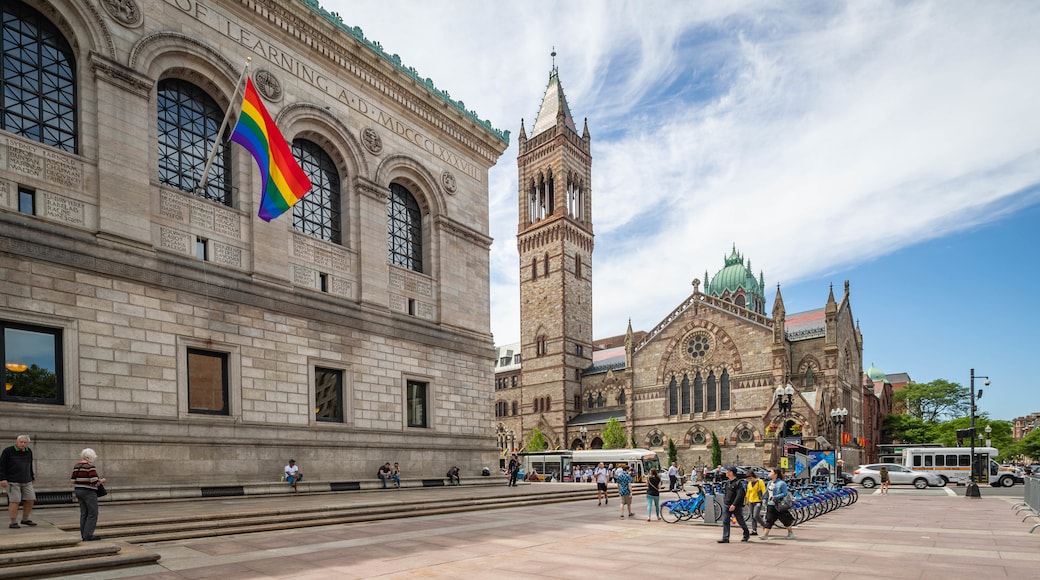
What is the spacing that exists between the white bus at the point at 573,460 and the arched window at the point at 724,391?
15.9 meters

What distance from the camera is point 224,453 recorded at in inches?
750

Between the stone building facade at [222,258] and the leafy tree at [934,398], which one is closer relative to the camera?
the stone building facade at [222,258]

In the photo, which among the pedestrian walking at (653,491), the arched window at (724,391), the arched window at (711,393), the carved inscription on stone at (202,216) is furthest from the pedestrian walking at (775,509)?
the arched window at (711,393)

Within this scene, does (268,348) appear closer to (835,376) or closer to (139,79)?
(139,79)

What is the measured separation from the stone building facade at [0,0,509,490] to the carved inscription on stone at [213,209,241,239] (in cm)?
7

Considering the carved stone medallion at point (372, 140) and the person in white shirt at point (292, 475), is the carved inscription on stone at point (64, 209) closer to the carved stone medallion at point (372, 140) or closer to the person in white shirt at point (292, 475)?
the person in white shirt at point (292, 475)

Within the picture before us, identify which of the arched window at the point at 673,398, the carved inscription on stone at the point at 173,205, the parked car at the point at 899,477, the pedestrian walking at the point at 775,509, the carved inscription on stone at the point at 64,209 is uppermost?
the carved inscription on stone at the point at 173,205

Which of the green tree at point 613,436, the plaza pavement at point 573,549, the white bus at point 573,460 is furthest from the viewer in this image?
the green tree at point 613,436

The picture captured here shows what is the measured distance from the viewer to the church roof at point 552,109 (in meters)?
74.9

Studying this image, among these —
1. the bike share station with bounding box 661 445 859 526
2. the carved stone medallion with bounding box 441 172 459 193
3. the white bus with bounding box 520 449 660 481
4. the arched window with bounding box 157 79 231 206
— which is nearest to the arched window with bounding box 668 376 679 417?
the white bus with bounding box 520 449 660 481

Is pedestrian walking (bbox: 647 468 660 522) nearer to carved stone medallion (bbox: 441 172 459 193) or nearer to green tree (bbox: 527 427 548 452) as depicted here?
carved stone medallion (bbox: 441 172 459 193)

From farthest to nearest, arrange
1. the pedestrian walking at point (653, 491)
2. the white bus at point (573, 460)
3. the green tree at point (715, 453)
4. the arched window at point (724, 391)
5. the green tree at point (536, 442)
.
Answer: the green tree at point (536, 442) → the arched window at point (724, 391) → the green tree at point (715, 453) → the white bus at point (573, 460) → the pedestrian walking at point (653, 491)

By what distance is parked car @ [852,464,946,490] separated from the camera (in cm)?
3956

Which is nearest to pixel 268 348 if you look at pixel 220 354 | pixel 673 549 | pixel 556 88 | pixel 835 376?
pixel 220 354
